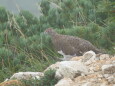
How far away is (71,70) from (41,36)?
3616 mm

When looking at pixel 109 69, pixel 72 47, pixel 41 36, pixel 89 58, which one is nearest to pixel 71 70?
pixel 109 69

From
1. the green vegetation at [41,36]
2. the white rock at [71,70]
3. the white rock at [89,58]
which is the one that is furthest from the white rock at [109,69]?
the green vegetation at [41,36]

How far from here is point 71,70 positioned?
6703mm

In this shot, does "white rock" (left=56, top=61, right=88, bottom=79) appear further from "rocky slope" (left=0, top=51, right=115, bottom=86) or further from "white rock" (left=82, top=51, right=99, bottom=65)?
"white rock" (left=82, top=51, right=99, bottom=65)

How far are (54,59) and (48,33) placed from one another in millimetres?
734

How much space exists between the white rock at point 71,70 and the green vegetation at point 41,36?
143 cm

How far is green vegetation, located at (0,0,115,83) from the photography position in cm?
955

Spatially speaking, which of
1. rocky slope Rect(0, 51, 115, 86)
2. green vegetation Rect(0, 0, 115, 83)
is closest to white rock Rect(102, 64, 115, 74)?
rocky slope Rect(0, 51, 115, 86)

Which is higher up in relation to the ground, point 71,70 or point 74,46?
point 71,70

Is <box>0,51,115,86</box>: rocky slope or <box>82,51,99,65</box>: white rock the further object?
<box>82,51,99,65</box>: white rock

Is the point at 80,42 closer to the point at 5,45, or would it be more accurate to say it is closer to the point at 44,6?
the point at 5,45

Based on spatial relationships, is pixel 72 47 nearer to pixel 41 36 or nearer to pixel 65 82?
pixel 41 36

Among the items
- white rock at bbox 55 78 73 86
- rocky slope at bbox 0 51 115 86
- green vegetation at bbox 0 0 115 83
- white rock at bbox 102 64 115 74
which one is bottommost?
green vegetation at bbox 0 0 115 83

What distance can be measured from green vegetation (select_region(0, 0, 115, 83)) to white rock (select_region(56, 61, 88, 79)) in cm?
143
